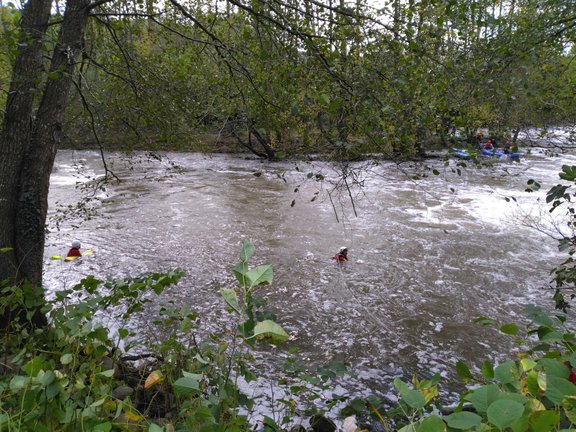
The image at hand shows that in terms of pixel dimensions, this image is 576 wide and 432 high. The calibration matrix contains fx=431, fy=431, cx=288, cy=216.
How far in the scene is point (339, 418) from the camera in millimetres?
4160

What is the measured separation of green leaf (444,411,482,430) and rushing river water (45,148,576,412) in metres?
2.37

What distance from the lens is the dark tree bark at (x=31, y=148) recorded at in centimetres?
404

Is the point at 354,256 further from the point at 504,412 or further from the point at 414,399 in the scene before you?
the point at 504,412

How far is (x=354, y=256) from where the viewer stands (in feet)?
29.7

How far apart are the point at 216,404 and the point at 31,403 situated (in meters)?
0.62

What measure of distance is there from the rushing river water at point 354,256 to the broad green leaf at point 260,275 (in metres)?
1.96

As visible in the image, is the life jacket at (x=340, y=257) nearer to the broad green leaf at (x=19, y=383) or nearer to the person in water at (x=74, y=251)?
the person in water at (x=74, y=251)

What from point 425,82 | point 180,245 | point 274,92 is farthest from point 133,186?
point 425,82

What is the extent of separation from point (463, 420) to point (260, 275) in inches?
24.8

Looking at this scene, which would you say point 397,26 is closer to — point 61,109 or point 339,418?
point 61,109

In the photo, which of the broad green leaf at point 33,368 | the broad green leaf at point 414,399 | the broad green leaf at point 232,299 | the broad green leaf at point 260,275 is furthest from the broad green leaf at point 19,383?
the broad green leaf at point 414,399

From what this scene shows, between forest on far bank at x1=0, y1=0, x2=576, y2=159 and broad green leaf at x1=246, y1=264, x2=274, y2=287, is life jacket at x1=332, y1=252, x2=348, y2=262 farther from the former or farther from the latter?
broad green leaf at x1=246, y1=264, x2=274, y2=287

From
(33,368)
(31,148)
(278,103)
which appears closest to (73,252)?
(31,148)

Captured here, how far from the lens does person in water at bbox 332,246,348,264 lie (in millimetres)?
8461
